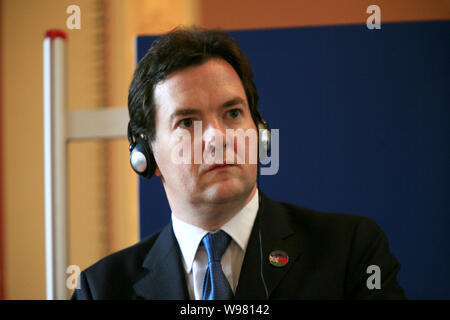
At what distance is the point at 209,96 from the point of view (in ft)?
3.00

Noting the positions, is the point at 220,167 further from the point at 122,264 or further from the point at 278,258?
the point at 122,264

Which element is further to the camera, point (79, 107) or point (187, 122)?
point (79, 107)

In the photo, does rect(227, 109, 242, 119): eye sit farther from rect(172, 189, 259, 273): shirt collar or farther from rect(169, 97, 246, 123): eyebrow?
rect(172, 189, 259, 273): shirt collar

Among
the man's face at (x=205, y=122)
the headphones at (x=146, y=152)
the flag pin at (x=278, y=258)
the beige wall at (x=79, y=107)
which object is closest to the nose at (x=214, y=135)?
the man's face at (x=205, y=122)

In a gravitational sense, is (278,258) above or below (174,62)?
below

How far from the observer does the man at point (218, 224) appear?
885mm

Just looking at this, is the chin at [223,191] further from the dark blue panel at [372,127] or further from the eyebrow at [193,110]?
the dark blue panel at [372,127]

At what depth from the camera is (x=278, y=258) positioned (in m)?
0.92

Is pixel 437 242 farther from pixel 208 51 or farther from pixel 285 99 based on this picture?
pixel 208 51

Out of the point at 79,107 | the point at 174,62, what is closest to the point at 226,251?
the point at 174,62

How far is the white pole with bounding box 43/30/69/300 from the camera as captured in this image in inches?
47.4


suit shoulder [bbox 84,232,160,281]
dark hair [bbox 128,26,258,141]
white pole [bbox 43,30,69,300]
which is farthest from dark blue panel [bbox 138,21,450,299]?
white pole [bbox 43,30,69,300]

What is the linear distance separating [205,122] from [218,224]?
27 centimetres

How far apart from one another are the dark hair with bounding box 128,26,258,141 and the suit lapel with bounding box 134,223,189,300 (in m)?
0.31
